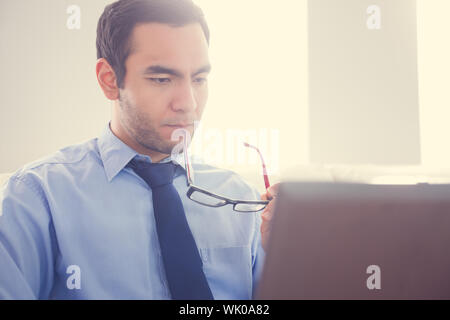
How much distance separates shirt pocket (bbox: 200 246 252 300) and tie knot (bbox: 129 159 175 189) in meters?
0.20

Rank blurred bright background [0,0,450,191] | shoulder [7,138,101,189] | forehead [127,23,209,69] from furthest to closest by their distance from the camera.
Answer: blurred bright background [0,0,450,191], forehead [127,23,209,69], shoulder [7,138,101,189]

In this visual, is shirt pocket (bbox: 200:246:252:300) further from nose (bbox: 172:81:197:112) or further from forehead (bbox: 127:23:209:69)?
forehead (bbox: 127:23:209:69)

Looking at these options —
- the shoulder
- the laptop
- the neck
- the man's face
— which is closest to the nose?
the man's face

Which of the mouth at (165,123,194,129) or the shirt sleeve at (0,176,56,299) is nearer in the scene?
the shirt sleeve at (0,176,56,299)

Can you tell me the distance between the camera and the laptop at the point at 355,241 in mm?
342

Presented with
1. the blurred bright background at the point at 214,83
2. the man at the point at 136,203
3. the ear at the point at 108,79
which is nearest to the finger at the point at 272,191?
the man at the point at 136,203

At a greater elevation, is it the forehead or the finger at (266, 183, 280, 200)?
the forehead

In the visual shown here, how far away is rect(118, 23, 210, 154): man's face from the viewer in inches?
35.9

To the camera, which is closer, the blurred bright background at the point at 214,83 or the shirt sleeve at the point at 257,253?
the shirt sleeve at the point at 257,253

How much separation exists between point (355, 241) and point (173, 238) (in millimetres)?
495

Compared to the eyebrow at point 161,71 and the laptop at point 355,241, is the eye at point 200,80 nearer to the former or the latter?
the eyebrow at point 161,71

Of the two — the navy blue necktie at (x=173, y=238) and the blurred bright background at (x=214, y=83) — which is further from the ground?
the blurred bright background at (x=214, y=83)

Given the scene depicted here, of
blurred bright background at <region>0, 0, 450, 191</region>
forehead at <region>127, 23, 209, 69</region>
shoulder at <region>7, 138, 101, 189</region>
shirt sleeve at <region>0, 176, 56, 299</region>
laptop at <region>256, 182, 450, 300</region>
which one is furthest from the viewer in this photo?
blurred bright background at <region>0, 0, 450, 191</region>

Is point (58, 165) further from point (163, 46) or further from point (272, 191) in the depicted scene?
point (272, 191)
